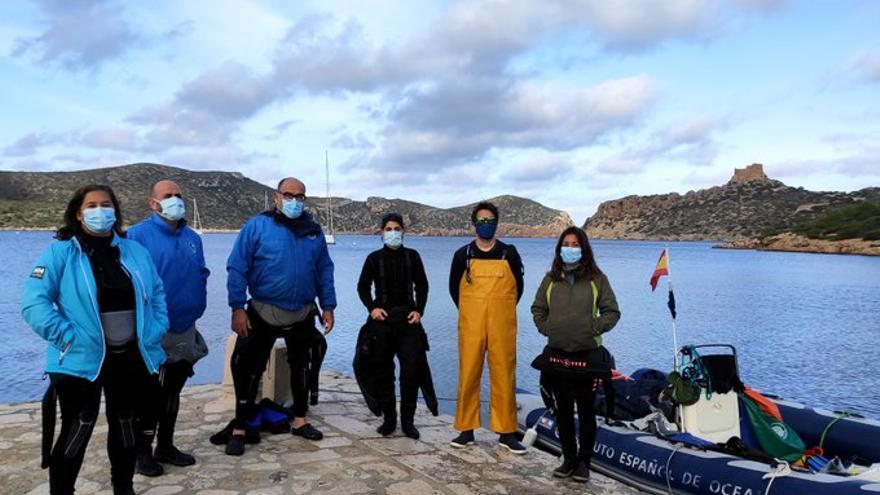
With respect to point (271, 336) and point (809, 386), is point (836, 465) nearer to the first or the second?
point (271, 336)

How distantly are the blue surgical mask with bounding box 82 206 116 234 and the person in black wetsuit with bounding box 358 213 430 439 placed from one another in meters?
2.71

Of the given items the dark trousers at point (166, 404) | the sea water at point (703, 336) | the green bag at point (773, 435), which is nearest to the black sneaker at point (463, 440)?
the dark trousers at point (166, 404)

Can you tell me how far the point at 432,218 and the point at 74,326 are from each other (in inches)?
7543

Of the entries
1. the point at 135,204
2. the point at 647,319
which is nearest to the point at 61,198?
the point at 135,204

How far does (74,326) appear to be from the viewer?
12.7 feet

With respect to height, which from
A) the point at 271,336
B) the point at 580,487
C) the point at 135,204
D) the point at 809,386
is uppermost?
the point at 135,204

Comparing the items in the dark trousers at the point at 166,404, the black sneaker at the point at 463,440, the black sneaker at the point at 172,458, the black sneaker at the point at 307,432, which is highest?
the dark trousers at the point at 166,404

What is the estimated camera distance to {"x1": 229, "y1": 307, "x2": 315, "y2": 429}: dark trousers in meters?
5.88

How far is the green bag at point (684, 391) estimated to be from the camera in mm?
7043

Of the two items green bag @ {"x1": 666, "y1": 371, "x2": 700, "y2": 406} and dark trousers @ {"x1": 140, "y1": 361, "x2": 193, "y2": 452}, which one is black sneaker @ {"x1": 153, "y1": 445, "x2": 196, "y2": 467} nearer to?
dark trousers @ {"x1": 140, "y1": 361, "x2": 193, "y2": 452}

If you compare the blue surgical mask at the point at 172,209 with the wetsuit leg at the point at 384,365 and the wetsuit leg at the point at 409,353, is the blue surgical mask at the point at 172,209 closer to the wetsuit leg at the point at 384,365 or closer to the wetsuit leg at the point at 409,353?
the wetsuit leg at the point at 384,365

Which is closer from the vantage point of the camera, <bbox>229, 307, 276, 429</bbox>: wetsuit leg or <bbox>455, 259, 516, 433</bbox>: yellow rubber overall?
<bbox>229, 307, 276, 429</bbox>: wetsuit leg

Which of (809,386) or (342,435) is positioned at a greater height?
(342,435)

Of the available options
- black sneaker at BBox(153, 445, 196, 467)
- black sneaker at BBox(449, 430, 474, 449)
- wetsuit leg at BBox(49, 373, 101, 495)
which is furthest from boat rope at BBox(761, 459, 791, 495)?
wetsuit leg at BBox(49, 373, 101, 495)
